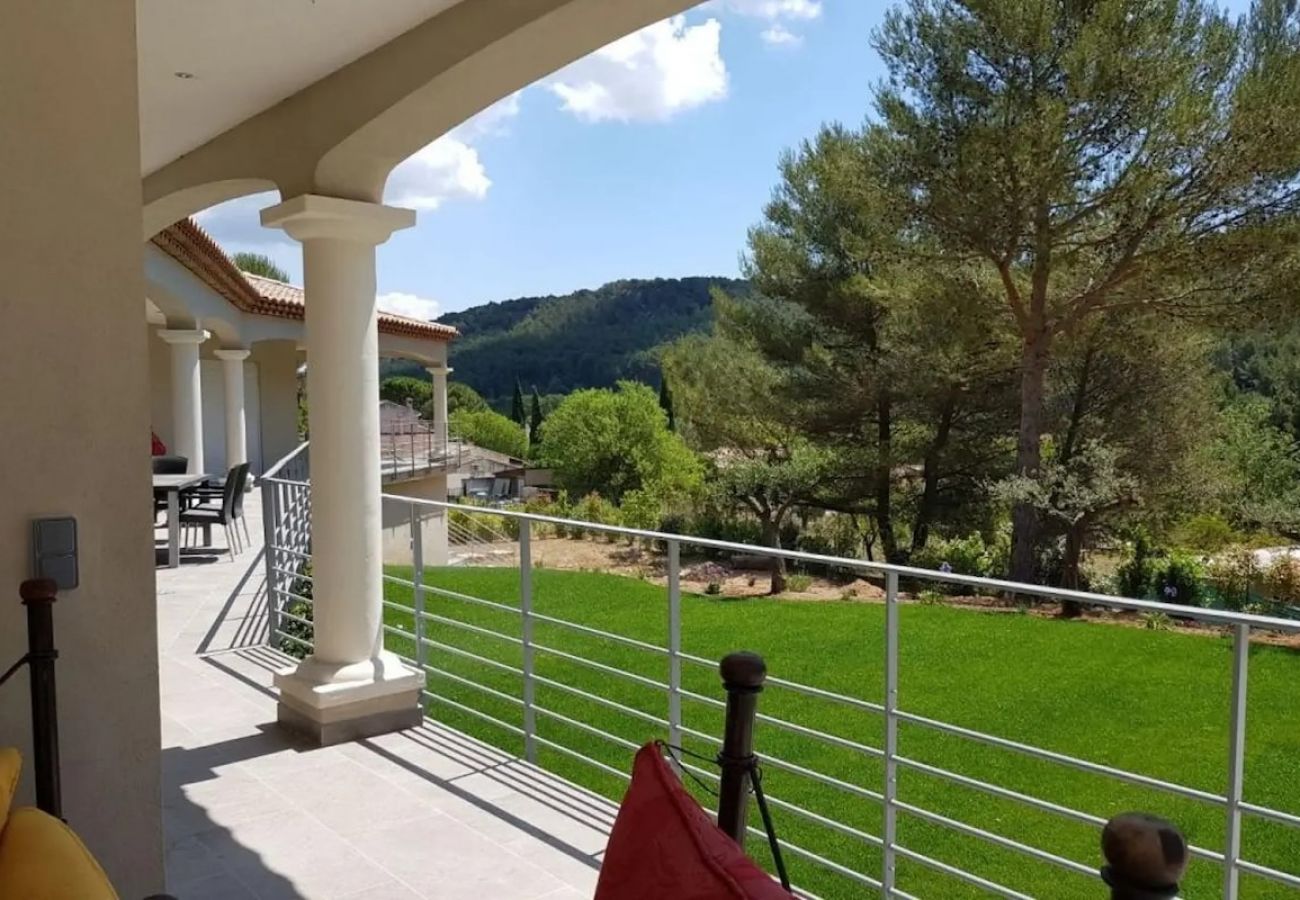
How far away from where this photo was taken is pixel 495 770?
3.83 m

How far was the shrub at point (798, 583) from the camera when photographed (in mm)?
13812

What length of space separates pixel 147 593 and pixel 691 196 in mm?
22590

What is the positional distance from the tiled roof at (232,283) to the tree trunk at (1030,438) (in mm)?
9714

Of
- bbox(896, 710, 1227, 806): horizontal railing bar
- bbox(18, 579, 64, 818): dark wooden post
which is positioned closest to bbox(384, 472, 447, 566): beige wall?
bbox(18, 579, 64, 818): dark wooden post

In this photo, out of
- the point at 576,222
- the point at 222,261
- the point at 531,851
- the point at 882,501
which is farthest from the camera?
the point at 576,222

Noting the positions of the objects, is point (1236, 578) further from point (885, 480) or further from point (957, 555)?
point (885, 480)

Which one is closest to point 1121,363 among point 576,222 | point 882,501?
point 882,501

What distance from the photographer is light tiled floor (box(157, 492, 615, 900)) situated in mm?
2916

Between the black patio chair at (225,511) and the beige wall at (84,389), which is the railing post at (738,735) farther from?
the black patio chair at (225,511)

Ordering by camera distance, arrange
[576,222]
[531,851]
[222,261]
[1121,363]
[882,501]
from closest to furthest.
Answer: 1. [531,851]
2. [222,261]
3. [1121,363]
4. [882,501]
5. [576,222]

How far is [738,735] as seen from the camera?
1.51 metres

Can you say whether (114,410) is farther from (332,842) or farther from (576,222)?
(576,222)

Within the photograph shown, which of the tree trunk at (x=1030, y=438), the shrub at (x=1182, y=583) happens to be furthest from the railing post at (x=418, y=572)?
the shrub at (x=1182, y=583)

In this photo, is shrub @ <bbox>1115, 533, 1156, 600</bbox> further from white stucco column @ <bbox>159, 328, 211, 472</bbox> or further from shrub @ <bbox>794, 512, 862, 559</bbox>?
white stucco column @ <bbox>159, 328, 211, 472</bbox>
